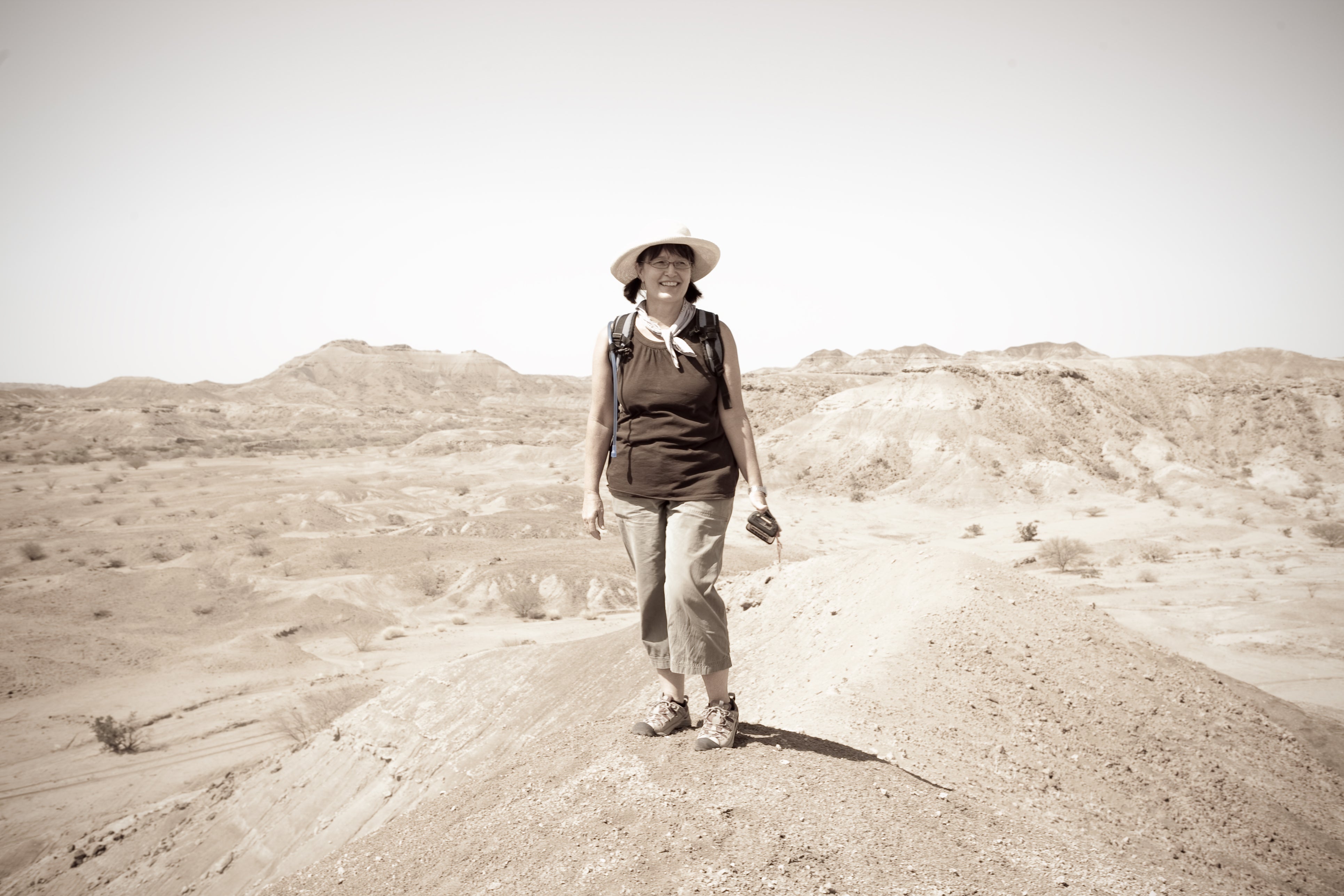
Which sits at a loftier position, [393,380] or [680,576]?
[393,380]

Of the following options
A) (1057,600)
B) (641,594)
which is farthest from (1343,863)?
(641,594)

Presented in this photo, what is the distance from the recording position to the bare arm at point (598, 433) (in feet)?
10.2

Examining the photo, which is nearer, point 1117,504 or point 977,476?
point 1117,504

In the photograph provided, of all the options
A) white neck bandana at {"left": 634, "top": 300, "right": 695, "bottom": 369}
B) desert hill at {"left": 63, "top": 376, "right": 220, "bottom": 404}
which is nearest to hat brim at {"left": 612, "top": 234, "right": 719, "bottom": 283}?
white neck bandana at {"left": 634, "top": 300, "right": 695, "bottom": 369}

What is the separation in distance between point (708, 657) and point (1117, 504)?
23.7 meters

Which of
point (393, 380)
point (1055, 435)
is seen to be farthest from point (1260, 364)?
point (393, 380)

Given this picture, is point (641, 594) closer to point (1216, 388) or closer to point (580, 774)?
point (580, 774)

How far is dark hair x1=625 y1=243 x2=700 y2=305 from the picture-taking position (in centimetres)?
312

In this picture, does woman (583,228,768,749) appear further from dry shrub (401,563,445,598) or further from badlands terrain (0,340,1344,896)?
dry shrub (401,563,445,598)

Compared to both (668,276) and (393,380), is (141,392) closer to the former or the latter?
(393,380)

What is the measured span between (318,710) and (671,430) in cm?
923

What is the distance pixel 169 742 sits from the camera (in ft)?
30.9

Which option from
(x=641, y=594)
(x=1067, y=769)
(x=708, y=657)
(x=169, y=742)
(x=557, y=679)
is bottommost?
(x=169, y=742)

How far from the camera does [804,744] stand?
3459 mm
